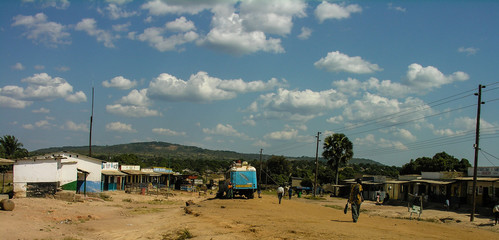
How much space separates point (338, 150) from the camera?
65.9m

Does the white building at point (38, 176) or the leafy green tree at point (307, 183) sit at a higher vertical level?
the white building at point (38, 176)

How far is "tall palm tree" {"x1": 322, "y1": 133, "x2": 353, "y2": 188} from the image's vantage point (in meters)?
65.5

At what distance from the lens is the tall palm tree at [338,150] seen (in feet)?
215

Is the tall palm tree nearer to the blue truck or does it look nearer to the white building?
the blue truck

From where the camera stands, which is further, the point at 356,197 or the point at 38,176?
the point at 38,176

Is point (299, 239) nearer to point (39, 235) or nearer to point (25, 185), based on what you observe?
point (39, 235)

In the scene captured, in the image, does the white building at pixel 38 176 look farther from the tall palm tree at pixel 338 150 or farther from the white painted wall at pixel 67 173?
the tall palm tree at pixel 338 150

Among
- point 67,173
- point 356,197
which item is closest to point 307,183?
point 67,173

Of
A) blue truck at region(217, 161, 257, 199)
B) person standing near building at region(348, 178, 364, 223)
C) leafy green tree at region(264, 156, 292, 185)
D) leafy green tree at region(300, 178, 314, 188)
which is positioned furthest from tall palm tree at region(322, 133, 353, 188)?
person standing near building at region(348, 178, 364, 223)

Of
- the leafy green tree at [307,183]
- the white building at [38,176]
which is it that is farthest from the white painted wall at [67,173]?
the leafy green tree at [307,183]

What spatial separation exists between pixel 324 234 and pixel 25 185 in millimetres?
24963

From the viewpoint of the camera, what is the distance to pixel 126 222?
21.5 m

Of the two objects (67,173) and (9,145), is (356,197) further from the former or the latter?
(9,145)

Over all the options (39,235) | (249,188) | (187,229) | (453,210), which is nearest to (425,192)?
(453,210)
